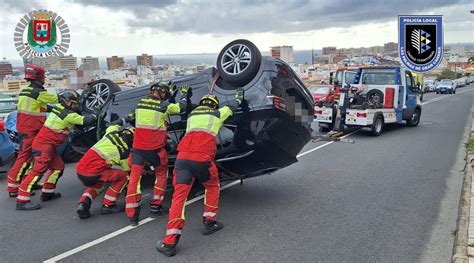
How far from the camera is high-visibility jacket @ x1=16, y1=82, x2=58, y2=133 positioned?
660 cm

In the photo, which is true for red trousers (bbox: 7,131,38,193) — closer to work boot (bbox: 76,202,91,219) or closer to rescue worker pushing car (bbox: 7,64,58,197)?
rescue worker pushing car (bbox: 7,64,58,197)

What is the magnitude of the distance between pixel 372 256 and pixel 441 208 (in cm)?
215

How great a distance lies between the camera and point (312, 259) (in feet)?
13.9

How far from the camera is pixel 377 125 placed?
1320cm

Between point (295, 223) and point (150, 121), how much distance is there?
227 cm

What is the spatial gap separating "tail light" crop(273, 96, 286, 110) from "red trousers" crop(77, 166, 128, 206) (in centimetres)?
228

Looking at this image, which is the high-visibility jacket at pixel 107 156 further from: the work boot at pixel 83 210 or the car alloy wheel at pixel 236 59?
the car alloy wheel at pixel 236 59

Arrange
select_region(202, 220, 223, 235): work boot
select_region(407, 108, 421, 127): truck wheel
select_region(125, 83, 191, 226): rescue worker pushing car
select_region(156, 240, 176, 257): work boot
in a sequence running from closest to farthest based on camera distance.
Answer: select_region(156, 240, 176, 257): work boot
select_region(202, 220, 223, 235): work boot
select_region(125, 83, 191, 226): rescue worker pushing car
select_region(407, 108, 421, 127): truck wheel

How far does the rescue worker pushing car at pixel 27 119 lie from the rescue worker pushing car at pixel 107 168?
63.7 inches

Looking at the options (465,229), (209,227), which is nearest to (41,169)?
(209,227)

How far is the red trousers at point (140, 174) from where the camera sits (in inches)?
205

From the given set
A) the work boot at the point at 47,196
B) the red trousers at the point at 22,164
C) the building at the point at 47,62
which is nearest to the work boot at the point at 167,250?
the work boot at the point at 47,196

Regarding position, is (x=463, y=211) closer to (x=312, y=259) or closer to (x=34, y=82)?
(x=312, y=259)

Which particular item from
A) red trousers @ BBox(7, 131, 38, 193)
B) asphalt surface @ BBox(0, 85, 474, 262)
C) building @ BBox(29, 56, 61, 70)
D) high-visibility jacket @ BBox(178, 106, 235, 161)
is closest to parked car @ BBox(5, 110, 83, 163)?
asphalt surface @ BBox(0, 85, 474, 262)
